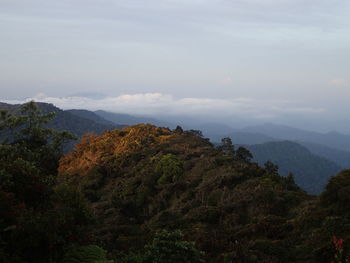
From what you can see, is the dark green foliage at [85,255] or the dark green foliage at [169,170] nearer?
the dark green foliage at [85,255]

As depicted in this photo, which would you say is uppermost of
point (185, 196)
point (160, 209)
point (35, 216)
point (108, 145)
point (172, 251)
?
point (35, 216)

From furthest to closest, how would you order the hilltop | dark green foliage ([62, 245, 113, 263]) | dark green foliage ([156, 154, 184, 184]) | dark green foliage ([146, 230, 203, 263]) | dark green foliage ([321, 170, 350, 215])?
dark green foliage ([156, 154, 184, 184]), the hilltop, dark green foliage ([321, 170, 350, 215]), dark green foliage ([146, 230, 203, 263]), dark green foliage ([62, 245, 113, 263])

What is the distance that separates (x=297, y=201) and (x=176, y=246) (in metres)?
8.54

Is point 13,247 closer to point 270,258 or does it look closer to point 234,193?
point 270,258

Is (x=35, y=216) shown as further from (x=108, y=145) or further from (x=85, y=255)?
(x=108, y=145)

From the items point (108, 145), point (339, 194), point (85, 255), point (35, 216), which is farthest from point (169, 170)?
point (35, 216)

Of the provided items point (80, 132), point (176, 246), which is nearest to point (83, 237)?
point (176, 246)

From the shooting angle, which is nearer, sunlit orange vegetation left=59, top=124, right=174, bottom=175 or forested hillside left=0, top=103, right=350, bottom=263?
forested hillside left=0, top=103, right=350, bottom=263

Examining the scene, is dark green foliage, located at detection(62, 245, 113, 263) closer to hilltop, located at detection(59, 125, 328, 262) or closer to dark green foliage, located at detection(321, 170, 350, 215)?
hilltop, located at detection(59, 125, 328, 262)

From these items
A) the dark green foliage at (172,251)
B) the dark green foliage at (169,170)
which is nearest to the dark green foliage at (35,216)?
the dark green foliage at (172,251)

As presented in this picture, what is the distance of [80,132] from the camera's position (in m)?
168

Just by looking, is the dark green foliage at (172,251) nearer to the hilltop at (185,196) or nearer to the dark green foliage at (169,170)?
the hilltop at (185,196)

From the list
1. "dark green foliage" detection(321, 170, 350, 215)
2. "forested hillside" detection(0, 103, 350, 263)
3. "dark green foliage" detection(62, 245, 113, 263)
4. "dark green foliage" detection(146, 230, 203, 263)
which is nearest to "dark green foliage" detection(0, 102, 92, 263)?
"forested hillside" detection(0, 103, 350, 263)

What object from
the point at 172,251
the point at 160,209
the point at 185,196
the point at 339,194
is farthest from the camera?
the point at 160,209
